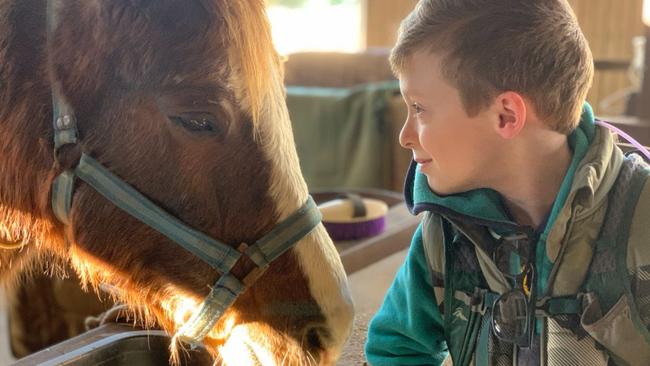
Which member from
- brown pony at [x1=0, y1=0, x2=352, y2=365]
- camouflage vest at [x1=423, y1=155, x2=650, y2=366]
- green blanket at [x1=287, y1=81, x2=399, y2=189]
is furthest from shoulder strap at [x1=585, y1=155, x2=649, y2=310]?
green blanket at [x1=287, y1=81, x2=399, y2=189]

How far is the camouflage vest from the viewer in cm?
78

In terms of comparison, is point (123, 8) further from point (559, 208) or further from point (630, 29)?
point (630, 29)

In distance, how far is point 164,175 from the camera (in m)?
0.86

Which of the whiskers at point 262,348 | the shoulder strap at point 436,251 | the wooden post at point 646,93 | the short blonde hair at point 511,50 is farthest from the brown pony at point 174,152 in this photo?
the wooden post at point 646,93

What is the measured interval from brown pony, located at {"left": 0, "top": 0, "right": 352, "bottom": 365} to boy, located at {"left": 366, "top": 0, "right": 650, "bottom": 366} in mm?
161

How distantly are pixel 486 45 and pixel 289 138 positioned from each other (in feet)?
0.89

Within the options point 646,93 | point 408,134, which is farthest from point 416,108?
point 646,93

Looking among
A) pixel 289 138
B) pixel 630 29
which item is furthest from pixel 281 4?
pixel 289 138

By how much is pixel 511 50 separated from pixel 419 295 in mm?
314

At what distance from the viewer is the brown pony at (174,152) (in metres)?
0.84

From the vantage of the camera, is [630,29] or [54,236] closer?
[54,236]

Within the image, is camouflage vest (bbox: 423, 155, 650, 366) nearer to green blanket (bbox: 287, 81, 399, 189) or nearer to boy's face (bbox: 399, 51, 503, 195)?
boy's face (bbox: 399, 51, 503, 195)

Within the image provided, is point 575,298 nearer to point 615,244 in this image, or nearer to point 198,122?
point 615,244

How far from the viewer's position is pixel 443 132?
81cm
